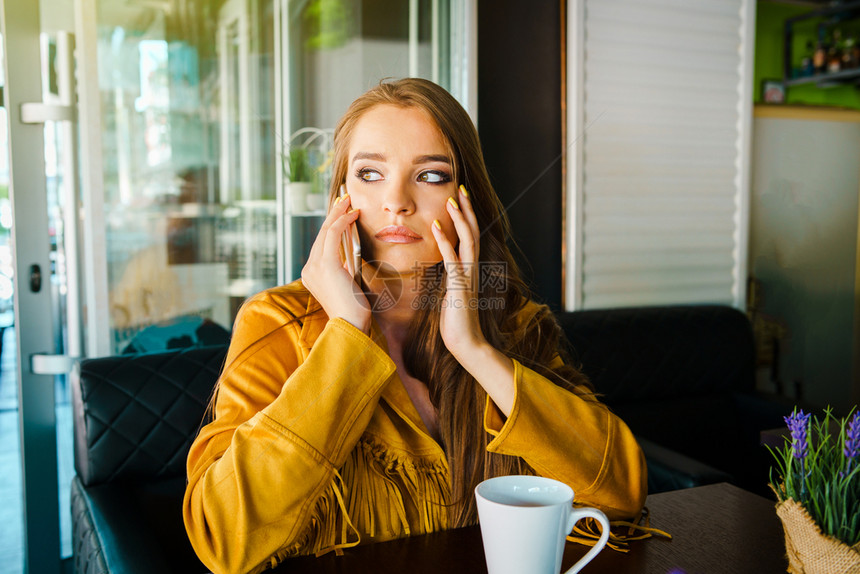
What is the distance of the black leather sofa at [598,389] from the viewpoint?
123cm

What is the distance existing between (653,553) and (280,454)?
432 mm

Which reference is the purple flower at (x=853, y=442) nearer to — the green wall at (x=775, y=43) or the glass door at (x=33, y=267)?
the glass door at (x=33, y=267)

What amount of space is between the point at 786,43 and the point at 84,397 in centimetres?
388

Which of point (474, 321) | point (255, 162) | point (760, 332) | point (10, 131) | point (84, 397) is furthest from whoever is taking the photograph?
point (760, 332)

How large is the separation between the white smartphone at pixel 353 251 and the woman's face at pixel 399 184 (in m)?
0.02

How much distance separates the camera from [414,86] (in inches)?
39.7

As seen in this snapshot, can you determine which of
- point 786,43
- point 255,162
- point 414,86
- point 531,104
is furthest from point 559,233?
point 786,43

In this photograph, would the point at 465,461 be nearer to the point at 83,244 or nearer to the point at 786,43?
the point at 83,244

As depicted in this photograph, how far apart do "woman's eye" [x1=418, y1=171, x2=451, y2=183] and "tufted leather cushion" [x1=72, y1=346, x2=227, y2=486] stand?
77 centimetres

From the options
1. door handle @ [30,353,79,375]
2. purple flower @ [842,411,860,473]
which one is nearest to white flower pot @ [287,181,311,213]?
door handle @ [30,353,79,375]

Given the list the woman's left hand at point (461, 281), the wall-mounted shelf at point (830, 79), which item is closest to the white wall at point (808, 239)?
the wall-mounted shelf at point (830, 79)

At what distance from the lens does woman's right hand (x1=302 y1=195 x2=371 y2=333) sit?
0.87 meters

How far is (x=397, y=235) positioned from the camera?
37.8 inches

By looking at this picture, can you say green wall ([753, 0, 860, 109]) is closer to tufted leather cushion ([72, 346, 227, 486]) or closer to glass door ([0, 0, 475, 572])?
glass door ([0, 0, 475, 572])
